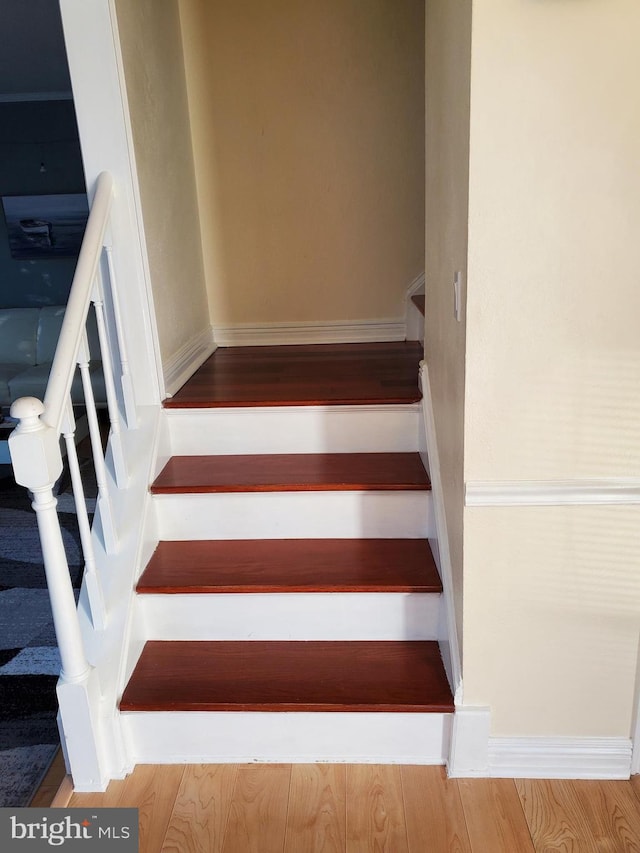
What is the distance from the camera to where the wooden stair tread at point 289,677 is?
1.79m

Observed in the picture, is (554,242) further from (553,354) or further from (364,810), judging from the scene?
(364,810)

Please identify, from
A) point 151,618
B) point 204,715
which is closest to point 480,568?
point 204,715

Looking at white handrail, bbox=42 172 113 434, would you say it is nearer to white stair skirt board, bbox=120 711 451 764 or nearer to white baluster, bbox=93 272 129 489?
white baluster, bbox=93 272 129 489

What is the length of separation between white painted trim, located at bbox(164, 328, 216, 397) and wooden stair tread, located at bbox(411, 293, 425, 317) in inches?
39.5

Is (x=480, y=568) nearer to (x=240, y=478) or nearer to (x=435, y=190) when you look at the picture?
(x=240, y=478)

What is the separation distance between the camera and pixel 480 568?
1.68 m

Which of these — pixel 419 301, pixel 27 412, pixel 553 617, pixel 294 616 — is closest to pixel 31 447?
pixel 27 412

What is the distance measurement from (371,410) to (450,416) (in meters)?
0.61

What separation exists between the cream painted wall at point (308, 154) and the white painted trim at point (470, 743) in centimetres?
214

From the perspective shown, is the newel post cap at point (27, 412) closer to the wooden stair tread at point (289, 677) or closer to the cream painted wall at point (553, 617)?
the wooden stair tread at point (289, 677)

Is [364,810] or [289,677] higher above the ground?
[289,677]

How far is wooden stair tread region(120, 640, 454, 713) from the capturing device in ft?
5.89

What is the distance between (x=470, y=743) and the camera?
1770 millimetres

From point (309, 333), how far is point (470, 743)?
2205mm
